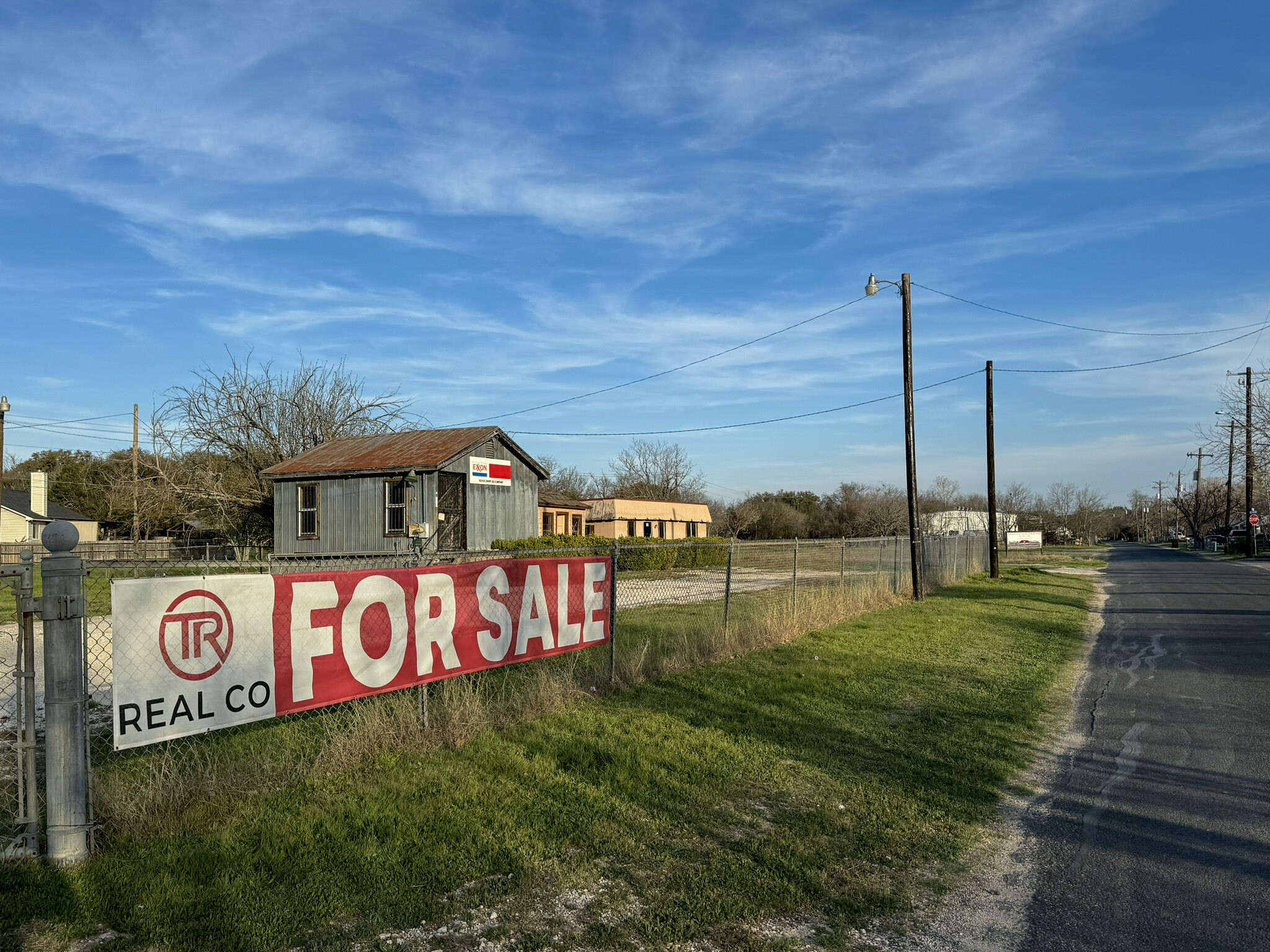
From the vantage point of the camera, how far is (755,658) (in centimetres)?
1082

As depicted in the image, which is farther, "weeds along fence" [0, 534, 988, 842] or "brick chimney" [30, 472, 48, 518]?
"brick chimney" [30, 472, 48, 518]

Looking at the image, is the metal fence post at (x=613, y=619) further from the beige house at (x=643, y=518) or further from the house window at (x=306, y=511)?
the beige house at (x=643, y=518)

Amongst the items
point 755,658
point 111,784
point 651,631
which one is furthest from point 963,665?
point 111,784

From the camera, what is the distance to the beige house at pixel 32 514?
5475 centimetres

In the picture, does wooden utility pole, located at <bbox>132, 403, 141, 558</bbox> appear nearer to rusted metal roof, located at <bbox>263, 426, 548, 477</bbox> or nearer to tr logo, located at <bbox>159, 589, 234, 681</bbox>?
rusted metal roof, located at <bbox>263, 426, 548, 477</bbox>

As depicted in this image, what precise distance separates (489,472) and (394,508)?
3328 millimetres

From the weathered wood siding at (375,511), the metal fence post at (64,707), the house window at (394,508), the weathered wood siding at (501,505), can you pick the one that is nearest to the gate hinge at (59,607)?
the metal fence post at (64,707)

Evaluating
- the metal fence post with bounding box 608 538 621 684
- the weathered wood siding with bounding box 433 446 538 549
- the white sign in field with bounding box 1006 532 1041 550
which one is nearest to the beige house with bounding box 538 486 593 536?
the weathered wood siding with bounding box 433 446 538 549

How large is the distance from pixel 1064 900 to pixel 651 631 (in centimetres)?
929

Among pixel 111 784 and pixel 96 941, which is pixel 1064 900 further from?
pixel 111 784

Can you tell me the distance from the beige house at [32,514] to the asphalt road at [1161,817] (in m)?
60.3

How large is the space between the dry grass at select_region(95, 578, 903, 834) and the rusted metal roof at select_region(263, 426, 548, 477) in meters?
16.0

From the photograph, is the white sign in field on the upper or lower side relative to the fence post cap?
lower

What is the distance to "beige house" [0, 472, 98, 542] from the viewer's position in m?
54.8
